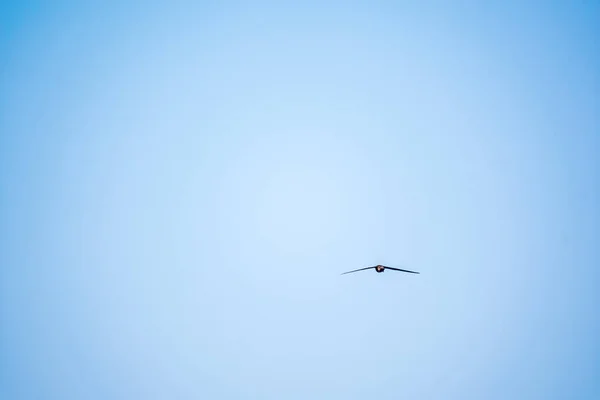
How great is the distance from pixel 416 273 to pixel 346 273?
4381mm

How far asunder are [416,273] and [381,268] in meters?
2.62

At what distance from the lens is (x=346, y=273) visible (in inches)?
1468

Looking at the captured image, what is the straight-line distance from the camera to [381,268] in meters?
36.2

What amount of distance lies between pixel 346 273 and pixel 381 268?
7.73ft

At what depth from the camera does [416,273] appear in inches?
1468
